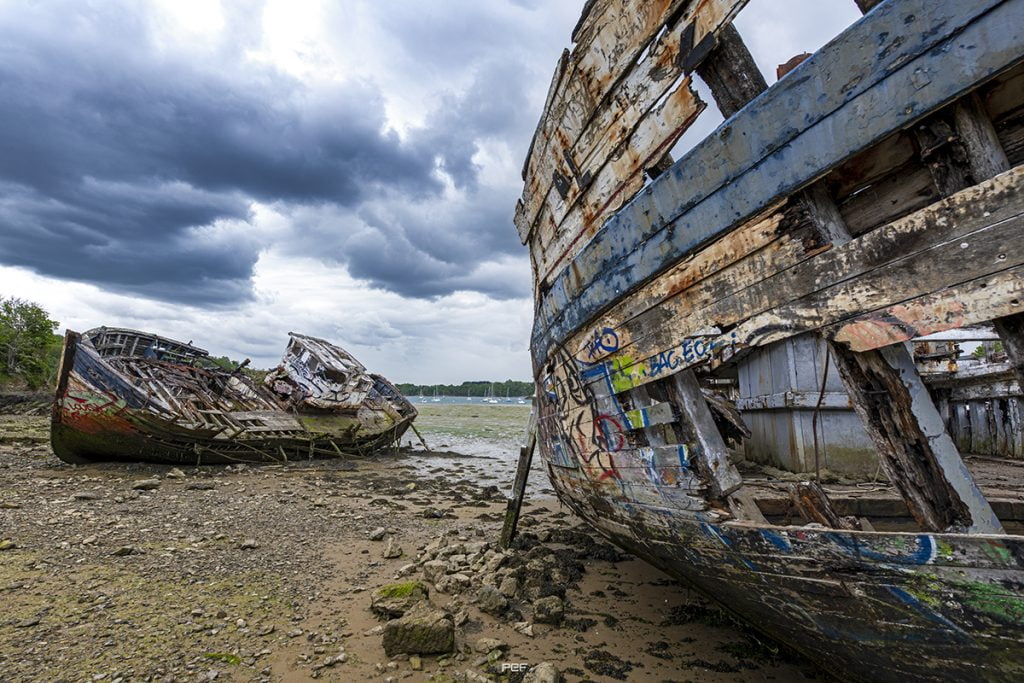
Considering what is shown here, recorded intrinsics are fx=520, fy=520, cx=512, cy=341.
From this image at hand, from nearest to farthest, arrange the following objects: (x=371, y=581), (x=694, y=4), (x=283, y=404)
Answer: (x=694, y=4) < (x=371, y=581) < (x=283, y=404)

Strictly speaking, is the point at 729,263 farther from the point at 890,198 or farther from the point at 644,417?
the point at 644,417

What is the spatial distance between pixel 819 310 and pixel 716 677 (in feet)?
9.46

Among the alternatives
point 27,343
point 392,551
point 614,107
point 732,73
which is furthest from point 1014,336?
point 27,343

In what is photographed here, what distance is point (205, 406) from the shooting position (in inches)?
548

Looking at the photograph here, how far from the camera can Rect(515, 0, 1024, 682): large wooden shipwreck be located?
1725 mm

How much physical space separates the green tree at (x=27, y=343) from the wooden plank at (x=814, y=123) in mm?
42393

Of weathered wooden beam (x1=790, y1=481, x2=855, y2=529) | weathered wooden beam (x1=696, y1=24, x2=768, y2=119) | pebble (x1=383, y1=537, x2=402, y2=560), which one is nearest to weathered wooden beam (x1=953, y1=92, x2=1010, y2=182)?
weathered wooden beam (x1=696, y1=24, x2=768, y2=119)

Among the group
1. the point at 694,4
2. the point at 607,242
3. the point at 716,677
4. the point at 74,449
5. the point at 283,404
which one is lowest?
the point at 716,677

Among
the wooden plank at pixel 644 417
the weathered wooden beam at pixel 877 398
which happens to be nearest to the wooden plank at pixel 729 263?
the weathered wooden beam at pixel 877 398

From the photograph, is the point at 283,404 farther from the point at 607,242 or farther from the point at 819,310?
the point at 819,310

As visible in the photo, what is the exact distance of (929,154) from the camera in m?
1.79

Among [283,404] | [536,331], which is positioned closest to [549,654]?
[536,331]

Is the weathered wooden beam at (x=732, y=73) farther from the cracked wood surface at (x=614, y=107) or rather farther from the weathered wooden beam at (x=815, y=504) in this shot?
the weathered wooden beam at (x=815, y=504)

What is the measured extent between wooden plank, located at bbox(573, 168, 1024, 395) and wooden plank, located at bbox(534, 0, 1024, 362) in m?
0.32
